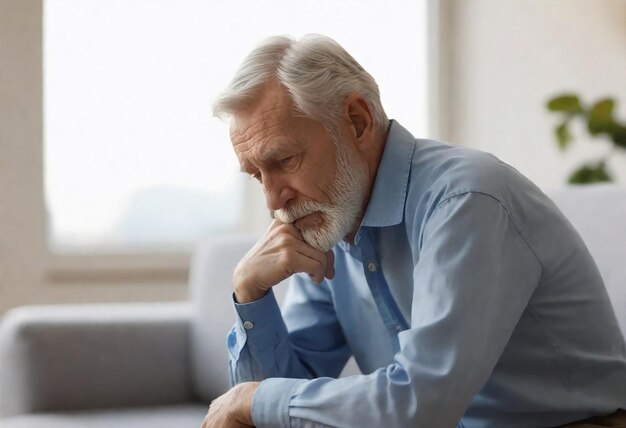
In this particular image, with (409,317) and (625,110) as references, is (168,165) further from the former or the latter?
(409,317)

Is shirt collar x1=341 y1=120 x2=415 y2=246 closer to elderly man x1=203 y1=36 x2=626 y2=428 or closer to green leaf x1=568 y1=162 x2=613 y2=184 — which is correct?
elderly man x1=203 y1=36 x2=626 y2=428

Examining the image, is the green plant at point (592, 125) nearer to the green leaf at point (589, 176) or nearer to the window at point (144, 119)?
the green leaf at point (589, 176)

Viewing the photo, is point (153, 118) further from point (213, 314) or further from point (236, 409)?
point (236, 409)

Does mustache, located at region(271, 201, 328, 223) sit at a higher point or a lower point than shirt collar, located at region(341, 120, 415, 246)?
lower

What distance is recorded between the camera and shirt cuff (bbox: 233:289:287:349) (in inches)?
63.7

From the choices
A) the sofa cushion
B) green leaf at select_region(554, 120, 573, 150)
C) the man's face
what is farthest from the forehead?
green leaf at select_region(554, 120, 573, 150)

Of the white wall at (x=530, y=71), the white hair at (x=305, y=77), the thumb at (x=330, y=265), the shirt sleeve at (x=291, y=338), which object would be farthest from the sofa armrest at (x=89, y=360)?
the white wall at (x=530, y=71)

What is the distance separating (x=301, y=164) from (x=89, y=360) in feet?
3.88

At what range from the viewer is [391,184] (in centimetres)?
146

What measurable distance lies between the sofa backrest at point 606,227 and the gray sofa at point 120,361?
102cm

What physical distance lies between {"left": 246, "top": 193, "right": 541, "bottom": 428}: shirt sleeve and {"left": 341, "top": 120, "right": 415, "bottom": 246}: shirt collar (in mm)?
144

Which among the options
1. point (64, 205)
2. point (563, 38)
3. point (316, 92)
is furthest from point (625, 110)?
point (64, 205)

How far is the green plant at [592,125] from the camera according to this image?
112 inches

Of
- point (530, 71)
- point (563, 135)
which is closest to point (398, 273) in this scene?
point (563, 135)
